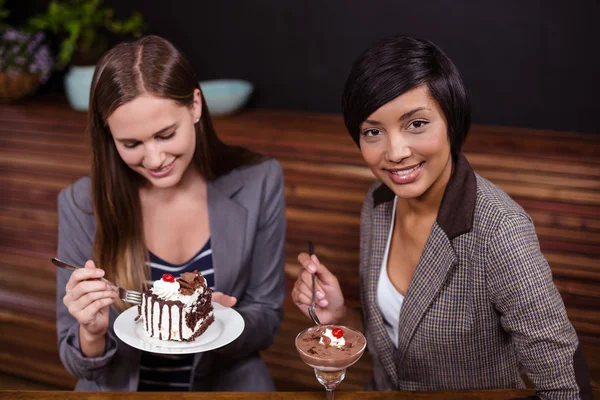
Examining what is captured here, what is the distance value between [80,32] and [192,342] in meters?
2.76

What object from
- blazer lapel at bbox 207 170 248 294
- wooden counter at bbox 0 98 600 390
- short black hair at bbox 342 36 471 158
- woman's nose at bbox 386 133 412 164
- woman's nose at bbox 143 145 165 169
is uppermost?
short black hair at bbox 342 36 471 158

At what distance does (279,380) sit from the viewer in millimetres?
2840

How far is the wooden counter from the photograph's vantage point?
8.25 ft

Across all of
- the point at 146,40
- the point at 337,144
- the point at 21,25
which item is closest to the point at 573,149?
the point at 337,144

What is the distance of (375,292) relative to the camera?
1.77 metres

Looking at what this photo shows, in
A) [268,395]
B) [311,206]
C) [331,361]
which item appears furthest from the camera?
[311,206]

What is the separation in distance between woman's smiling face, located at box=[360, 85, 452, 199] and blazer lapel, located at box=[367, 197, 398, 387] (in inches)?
11.5

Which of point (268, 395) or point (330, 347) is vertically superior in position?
point (330, 347)

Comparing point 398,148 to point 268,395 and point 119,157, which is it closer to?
point 268,395

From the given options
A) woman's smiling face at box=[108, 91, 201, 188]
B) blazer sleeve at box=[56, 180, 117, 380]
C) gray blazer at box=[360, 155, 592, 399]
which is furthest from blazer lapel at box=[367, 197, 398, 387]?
blazer sleeve at box=[56, 180, 117, 380]

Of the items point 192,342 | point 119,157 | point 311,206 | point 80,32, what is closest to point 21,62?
point 80,32

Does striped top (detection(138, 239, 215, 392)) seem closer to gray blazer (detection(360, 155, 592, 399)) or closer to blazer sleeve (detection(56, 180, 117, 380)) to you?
blazer sleeve (detection(56, 180, 117, 380))

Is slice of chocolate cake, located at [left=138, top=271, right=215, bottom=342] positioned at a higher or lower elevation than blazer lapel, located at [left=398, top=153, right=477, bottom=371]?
lower

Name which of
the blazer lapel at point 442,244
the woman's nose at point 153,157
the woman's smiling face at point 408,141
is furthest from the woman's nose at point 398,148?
the woman's nose at point 153,157
